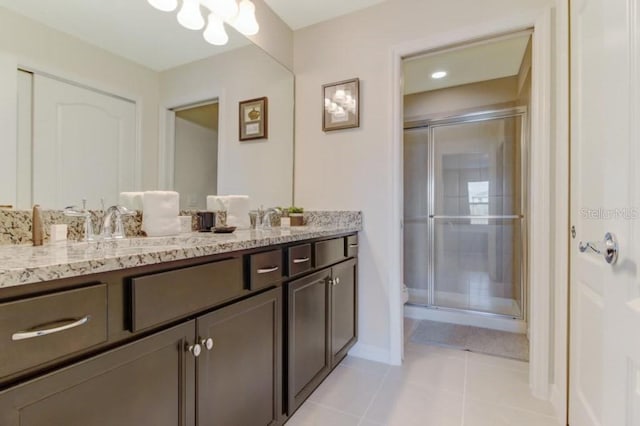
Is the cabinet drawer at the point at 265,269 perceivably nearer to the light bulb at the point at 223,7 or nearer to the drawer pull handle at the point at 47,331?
the drawer pull handle at the point at 47,331

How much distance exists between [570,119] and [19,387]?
81.6 inches

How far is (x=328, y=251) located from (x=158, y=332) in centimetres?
99

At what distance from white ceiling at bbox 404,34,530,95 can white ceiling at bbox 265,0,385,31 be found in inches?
21.8

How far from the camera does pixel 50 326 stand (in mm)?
583

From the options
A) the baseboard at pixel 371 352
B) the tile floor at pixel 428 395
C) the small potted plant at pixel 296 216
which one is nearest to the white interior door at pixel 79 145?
the small potted plant at pixel 296 216

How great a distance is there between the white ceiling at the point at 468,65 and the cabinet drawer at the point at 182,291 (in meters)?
2.06

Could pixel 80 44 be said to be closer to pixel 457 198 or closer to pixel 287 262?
pixel 287 262

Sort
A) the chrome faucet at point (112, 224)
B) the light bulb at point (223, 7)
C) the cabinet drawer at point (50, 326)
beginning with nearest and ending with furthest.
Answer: the cabinet drawer at point (50, 326), the chrome faucet at point (112, 224), the light bulb at point (223, 7)

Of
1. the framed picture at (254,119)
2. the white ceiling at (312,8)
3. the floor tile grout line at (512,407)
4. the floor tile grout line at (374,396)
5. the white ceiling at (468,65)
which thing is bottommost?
the floor tile grout line at (512,407)

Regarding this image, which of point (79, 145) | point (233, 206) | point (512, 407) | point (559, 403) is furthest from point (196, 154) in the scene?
point (559, 403)

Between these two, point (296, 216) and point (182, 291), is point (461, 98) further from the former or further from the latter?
point (182, 291)

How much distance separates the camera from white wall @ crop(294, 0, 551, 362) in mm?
1948

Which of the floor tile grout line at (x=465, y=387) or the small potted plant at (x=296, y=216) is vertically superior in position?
the small potted plant at (x=296, y=216)

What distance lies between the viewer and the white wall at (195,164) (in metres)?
1.58
